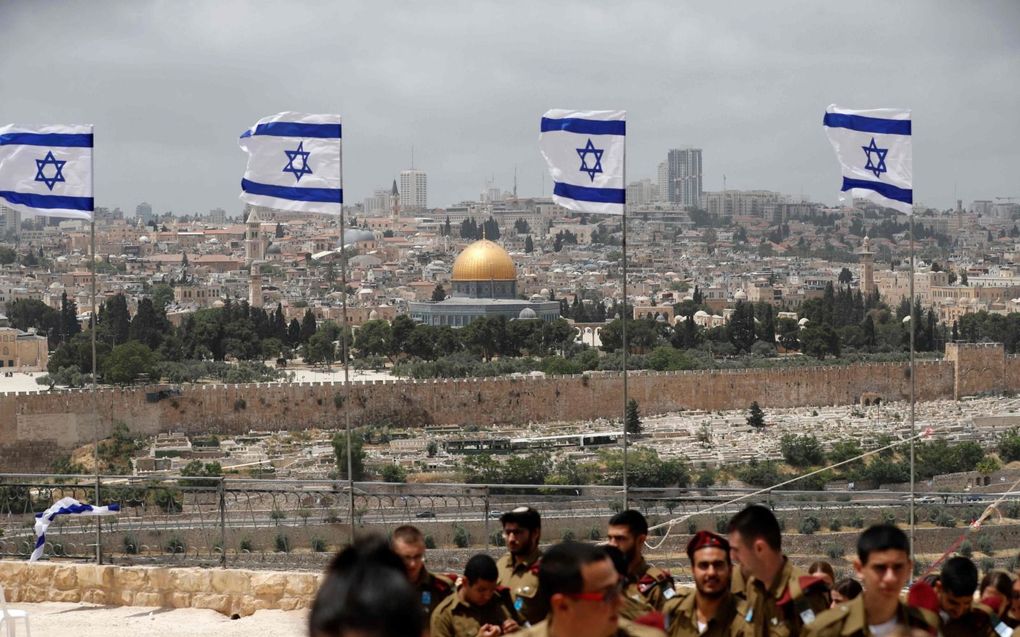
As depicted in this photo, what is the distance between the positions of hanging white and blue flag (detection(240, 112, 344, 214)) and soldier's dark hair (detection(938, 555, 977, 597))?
491 cm

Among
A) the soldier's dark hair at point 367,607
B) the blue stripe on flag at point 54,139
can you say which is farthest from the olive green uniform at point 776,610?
the blue stripe on flag at point 54,139

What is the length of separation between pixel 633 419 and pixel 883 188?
3447 cm

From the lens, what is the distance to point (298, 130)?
9.24 meters

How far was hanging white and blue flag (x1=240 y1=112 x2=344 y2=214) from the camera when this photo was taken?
9.20 meters

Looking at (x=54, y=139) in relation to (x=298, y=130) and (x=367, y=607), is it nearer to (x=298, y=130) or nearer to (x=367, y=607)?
(x=298, y=130)

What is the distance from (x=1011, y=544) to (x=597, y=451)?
2188 centimetres

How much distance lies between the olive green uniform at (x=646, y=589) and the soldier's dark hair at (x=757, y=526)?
0.47 metres

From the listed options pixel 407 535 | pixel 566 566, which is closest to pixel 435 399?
pixel 407 535

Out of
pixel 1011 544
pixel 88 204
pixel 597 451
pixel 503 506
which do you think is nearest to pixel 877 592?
pixel 503 506

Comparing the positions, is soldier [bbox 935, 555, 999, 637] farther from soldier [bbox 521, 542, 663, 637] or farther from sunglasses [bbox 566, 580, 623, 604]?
sunglasses [bbox 566, 580, 623, 604]

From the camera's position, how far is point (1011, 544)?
53.8 feet

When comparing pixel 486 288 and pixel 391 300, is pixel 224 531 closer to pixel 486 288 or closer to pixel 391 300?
pixel 486 288

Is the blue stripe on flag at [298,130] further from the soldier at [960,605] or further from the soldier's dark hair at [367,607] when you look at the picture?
the soldier's dark hair at [367,607]

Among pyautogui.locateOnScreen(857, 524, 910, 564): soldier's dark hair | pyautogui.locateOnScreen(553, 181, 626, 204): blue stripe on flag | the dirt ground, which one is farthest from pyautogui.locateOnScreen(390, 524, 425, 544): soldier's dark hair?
pyautogui.locateOnScreen(553, 181, 626, 204): blue stripe on flag
